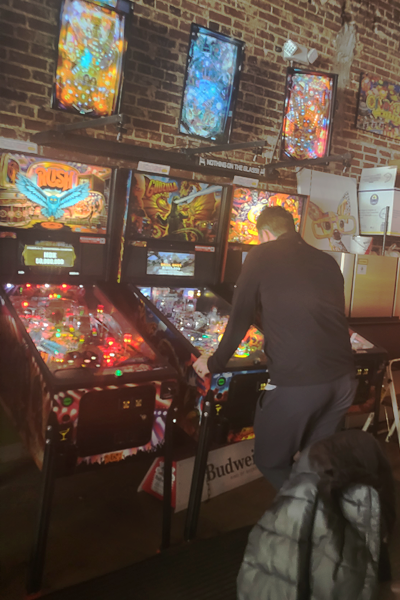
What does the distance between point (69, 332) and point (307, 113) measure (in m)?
2.90

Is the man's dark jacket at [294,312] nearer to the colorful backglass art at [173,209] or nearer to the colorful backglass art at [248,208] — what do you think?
the colorful backglass art at [173,209]

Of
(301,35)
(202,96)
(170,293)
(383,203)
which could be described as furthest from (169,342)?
(301,35)

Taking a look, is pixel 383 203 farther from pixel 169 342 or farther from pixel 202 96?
pixel 169 342

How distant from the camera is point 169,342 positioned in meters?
2.49

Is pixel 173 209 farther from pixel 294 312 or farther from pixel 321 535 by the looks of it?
pixel 321 535

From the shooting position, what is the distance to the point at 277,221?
7.13 feet

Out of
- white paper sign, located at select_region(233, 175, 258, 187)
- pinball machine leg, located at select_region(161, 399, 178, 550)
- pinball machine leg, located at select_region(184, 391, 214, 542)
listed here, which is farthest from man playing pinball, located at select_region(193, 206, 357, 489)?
white paper sign, located at select_region(233, 175, 258, 187)

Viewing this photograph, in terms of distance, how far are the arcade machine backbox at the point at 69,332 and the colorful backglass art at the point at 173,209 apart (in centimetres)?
15

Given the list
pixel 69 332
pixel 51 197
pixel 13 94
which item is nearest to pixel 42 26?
pixel 13 94

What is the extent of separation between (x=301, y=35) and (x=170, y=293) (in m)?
2.68

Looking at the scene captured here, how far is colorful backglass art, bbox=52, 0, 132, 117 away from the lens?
8.83 feet

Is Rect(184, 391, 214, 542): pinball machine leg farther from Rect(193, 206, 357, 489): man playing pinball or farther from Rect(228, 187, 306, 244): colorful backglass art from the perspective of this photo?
Rect(228, 187, 306, 244): colorful backglass art

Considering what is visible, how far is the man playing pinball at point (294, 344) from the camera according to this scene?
1.91m

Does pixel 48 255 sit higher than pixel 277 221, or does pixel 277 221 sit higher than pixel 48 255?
pixel 277 221
